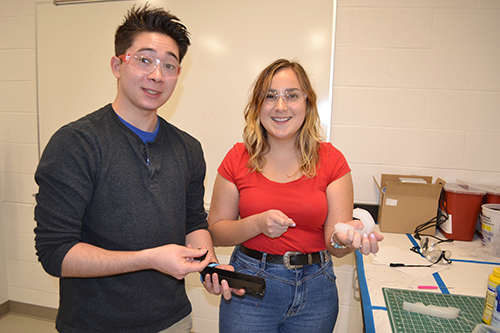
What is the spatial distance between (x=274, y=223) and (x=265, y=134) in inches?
19.9

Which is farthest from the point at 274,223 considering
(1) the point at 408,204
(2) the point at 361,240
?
(1) the point at 408,204

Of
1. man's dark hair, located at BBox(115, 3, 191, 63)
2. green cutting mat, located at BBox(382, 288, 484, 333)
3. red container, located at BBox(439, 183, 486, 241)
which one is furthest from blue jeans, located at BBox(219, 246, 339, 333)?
red container, located at BBox(439, 183, 486, 241)

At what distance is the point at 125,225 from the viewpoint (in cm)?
119

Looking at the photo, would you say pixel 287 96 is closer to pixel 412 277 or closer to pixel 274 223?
pixel 274 223

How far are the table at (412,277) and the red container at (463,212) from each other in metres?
0.08

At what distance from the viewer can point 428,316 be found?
4.11 feet

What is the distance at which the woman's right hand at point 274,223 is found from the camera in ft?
4.33

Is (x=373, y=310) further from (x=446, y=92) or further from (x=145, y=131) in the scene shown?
(x=446, y=92)

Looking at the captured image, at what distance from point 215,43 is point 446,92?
5.33 feet

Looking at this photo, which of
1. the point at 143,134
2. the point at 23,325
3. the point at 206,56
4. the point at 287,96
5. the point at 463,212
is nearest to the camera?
the point at 143,134

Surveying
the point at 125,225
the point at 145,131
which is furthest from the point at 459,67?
the point at 125,225

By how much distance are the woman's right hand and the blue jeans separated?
6.0 inches

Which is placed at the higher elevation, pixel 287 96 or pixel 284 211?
pixel 287 96

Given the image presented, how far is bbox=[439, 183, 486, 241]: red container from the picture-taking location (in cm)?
208
